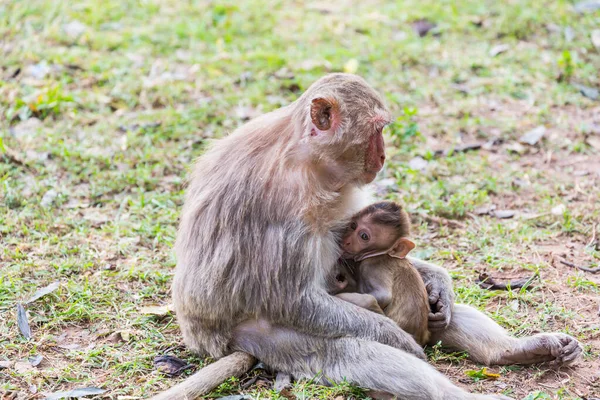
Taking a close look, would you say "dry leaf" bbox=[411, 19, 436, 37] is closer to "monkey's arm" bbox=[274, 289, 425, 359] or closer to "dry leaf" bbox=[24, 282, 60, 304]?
"dry leaf" bbox=[24, 282, 60, 304]

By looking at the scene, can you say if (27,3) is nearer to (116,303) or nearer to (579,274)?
(116,303)

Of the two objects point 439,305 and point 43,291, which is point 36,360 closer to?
point 43,291

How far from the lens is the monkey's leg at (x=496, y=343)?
546 centimetres

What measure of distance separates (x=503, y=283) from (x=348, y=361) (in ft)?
6.46

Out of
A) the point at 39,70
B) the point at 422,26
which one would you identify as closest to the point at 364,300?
the point at 39,70

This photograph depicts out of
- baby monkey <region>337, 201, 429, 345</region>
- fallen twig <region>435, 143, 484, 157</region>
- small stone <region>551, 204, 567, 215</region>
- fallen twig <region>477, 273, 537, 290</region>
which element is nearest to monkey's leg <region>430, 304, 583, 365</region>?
baby monkey <region>337, 201, 429, 345</region>

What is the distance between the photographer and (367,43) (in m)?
11.4

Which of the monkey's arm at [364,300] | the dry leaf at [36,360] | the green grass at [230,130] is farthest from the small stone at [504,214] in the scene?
the dry leaf at [36,360]

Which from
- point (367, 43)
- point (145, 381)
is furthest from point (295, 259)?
point (367, 43)

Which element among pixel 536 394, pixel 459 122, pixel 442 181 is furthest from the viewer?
pixel 459 122

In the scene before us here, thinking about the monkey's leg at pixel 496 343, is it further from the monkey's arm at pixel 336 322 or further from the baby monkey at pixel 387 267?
the monkey's arm at pixel 336 322

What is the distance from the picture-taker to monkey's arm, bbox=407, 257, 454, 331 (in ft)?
18.5

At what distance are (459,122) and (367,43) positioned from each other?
2455 millimetres

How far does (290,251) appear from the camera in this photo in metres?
5.21
